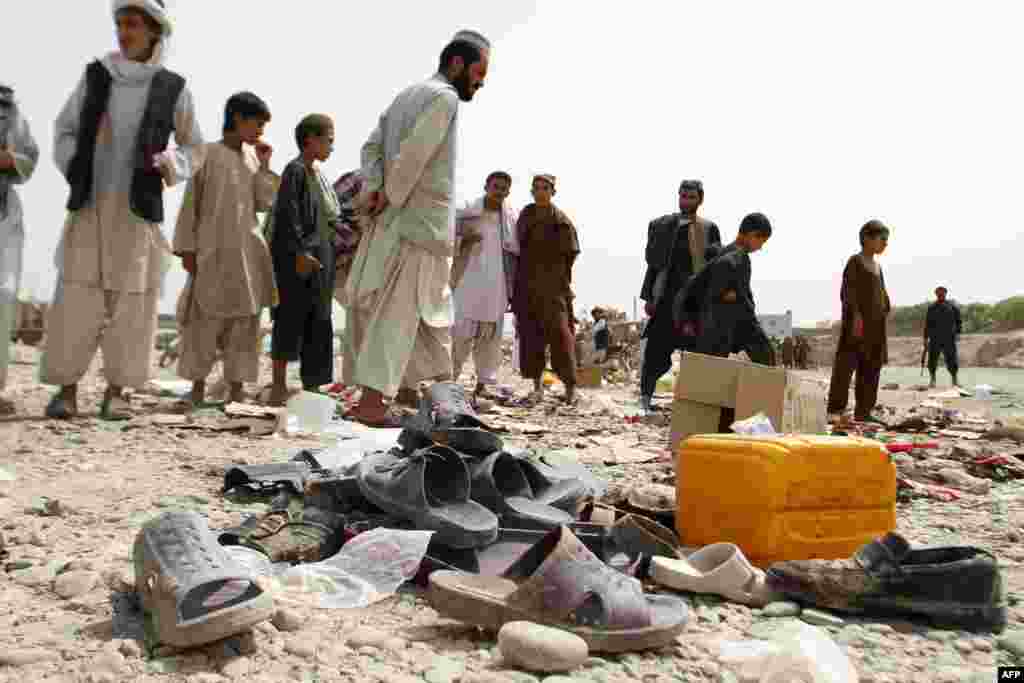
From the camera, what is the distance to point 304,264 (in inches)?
225

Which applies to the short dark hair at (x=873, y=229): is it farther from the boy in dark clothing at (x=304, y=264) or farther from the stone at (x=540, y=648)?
the stone at (x=540, y=648)

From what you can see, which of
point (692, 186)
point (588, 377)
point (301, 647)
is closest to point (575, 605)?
point (301, 647)

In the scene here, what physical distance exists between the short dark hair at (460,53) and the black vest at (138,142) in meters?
1.54

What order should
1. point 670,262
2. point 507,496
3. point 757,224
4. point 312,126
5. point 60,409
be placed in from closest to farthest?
1. point 507,496
2. point 60,409
3. point 757,224
4. point 312,126
5. point 670,262

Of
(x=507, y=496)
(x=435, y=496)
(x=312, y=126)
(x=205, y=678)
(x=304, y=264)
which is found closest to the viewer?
(x=205, y=678)

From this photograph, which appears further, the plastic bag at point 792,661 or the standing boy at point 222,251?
the standing boy at point 222,251

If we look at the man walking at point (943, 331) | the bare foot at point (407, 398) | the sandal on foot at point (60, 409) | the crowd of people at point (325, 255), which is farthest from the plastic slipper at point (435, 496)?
the man walking at point (943, 331)

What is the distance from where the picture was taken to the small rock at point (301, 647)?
157 cm

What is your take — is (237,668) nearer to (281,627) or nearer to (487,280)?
(281,627)

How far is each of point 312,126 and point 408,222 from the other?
5.53 ft

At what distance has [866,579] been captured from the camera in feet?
6.31

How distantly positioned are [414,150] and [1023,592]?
343 centimetres

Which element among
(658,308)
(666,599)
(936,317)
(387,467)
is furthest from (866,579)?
(936,317)

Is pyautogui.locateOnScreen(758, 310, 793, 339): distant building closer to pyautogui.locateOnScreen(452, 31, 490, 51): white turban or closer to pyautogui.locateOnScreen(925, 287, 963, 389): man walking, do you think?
pyautogui.locateOnScreen(925, 287, 963, 389): man walking
